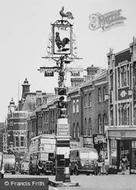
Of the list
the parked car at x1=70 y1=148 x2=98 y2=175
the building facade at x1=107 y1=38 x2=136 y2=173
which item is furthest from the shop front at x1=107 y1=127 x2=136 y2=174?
the parked car at x1=70 y1=148 x2=98 y2=175

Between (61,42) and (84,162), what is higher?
(61,42)

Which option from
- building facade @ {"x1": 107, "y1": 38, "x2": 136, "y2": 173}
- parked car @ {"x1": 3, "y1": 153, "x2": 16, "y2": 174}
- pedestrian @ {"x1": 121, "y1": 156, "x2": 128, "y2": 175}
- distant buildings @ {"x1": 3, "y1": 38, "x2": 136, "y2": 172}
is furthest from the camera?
parked car @ {"x1": 3, "y1": 153, "x2": 16, "y2": 174}

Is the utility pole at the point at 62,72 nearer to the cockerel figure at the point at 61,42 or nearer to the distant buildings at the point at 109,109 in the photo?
the cockerel figure at the point at 61,42

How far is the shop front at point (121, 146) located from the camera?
5212 cm

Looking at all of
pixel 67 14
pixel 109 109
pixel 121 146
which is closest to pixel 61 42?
pixel 67 14

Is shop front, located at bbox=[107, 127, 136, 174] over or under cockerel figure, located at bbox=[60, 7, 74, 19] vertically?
under

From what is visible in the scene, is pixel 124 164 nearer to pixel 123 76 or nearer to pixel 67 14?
pixel 123 76

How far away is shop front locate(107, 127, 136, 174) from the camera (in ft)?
171

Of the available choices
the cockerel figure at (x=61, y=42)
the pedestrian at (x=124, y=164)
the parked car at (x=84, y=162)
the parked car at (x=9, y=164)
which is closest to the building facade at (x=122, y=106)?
the pedestrian at (x=124, y=164)

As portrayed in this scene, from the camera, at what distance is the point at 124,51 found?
5359 cm

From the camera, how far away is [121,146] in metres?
55.2

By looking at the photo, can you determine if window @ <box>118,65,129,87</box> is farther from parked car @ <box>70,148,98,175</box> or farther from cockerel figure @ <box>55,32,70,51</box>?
cockerel figure @ <box>55,32,70,51</box>

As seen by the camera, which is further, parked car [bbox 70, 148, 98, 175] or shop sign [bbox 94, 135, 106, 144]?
shop sign [bbox 94, 135, 106, 144]

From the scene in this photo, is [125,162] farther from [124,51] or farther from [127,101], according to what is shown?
[124,51]
